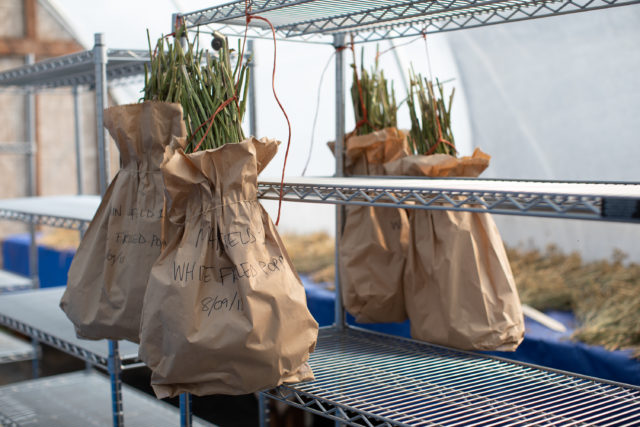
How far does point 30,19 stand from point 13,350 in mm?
3262

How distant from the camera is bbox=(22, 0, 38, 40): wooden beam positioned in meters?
6.02

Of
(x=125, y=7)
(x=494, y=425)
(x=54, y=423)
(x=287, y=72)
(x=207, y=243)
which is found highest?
(x=125, y=7)

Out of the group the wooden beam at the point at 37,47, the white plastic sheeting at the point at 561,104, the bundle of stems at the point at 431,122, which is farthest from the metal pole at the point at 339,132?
the wooden beam at the point at 37,47

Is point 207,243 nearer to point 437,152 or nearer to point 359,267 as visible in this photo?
point 359,267

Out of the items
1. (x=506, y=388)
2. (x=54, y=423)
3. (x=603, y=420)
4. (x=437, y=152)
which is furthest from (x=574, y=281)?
(x=54, y=423)

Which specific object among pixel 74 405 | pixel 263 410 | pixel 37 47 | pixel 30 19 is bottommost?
pixel 74 405

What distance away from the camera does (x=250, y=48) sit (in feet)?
7.84

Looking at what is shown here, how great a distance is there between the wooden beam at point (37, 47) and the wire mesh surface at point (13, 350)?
2.70 meters

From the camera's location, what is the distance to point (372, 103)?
7.28 ft

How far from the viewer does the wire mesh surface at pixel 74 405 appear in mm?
2746

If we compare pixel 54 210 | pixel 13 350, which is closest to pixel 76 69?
pixel 54 210

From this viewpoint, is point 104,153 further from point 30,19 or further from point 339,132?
point 30,19

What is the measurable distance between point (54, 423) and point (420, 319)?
5.47ft

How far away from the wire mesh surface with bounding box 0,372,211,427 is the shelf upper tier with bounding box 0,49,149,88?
1339 mm
